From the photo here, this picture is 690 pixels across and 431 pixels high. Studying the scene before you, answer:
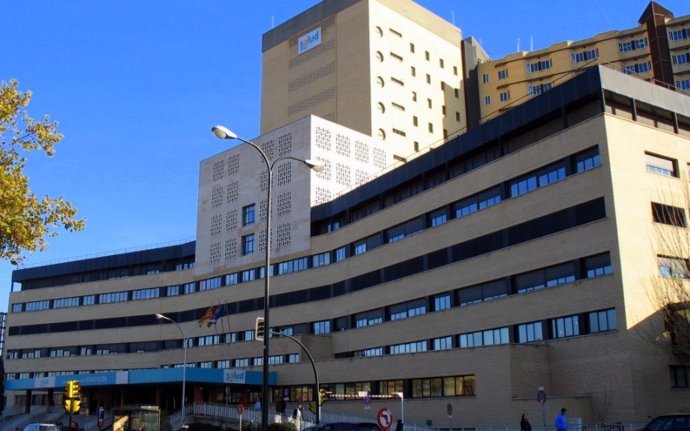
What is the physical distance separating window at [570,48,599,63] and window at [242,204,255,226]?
171ft

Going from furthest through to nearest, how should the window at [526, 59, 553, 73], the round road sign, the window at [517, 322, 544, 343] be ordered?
1. the window at [526, 59, 553, 73]
2. the window at [517, 322, 544, 343]
3. the round road sign

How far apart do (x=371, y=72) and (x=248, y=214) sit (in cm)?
2139

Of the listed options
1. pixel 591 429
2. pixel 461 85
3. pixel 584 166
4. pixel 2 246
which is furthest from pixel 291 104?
pixel 2 246

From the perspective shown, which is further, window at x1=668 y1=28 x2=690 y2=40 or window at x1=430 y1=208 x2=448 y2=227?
window at x1=668 y1=28 x2=690 y2=40

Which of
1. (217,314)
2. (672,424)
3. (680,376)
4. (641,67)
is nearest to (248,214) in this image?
(217,314)

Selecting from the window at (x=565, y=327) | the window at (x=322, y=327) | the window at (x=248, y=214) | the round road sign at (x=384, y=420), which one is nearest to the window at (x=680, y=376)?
the window at (x=565, y=327)

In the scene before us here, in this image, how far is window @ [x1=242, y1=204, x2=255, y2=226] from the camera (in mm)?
70375

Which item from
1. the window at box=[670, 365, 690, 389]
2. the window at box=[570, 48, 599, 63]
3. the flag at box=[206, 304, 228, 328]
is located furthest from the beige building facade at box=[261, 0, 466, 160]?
the window at box=[670, 365, 690, 389]

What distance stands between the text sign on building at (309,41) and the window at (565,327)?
2137 inches

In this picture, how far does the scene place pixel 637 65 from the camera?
9544 cm

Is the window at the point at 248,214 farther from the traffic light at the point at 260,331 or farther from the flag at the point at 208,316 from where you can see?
the traffic light at the point at 260,331

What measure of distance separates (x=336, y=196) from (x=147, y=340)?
28.0 m

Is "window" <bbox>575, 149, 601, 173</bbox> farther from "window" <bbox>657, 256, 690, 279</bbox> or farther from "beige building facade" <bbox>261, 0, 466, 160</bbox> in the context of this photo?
"beige building facade" <bbox>261, 0, 466, 160</bbox>

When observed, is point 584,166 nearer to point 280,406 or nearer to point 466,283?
point 466,283
